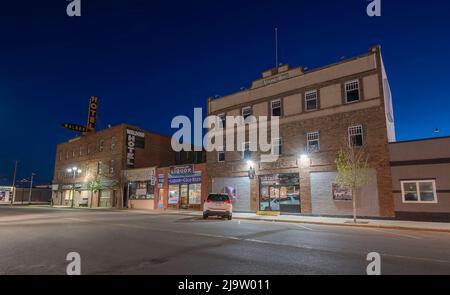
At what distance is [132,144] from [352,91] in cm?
2850

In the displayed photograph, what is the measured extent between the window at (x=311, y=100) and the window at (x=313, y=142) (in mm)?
2118

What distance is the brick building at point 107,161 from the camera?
3944 cm

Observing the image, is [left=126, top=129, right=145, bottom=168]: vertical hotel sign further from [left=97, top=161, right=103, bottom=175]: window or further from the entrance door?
the entrance door

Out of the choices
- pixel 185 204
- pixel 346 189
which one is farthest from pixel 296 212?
pixel 185 204

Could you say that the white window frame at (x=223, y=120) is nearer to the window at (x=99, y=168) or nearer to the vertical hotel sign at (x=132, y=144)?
the vertical hotel sign at (x=132, y=144)

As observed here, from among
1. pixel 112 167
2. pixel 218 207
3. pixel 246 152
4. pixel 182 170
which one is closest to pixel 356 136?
pixel 246 152

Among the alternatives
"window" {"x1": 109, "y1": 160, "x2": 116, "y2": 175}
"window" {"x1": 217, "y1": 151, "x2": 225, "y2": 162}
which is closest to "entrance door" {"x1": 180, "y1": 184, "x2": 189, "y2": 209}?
"window" {"x1": 217, "y1": 151, "x2": 225, "y2": 162}

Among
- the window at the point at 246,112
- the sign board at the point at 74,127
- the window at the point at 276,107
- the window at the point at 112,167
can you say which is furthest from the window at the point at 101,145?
the window at the point at 276,107

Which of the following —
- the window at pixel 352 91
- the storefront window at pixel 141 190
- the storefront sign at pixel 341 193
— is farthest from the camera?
the storefront window at pixel 141 190

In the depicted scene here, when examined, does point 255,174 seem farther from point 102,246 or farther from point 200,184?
point 102,246

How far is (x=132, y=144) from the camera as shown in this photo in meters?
39.9

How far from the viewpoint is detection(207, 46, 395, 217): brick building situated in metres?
20.5

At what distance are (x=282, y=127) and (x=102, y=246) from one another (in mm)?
19312
